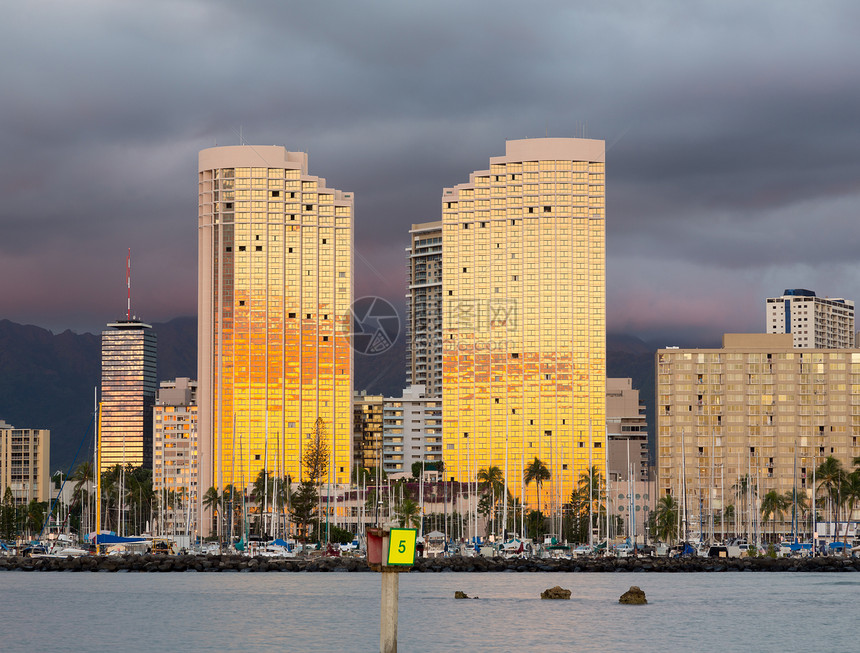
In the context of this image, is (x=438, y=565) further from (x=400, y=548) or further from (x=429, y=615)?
(x=400, y=548)

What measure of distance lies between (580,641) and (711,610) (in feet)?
89.5

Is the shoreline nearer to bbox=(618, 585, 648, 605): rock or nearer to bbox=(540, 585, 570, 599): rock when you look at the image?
bbox=(540, 585, 570, 599): rock

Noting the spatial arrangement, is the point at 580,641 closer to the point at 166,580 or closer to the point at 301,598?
the point at 301,598

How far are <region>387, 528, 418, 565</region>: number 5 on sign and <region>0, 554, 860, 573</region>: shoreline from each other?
4523 inches

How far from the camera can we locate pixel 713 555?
183375 mm

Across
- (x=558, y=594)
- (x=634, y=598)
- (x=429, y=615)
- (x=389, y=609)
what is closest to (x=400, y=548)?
(x=389, y=609)

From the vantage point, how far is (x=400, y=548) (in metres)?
46.2

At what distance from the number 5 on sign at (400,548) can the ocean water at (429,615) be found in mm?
28870

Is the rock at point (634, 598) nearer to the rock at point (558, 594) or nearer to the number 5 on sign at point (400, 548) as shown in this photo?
the rock at point (558, 594)

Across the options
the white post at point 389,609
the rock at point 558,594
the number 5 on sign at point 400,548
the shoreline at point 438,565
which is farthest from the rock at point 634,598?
the number 5 on sign at point 400,548

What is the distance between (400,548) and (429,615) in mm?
51233

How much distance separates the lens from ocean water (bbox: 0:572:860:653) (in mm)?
78938

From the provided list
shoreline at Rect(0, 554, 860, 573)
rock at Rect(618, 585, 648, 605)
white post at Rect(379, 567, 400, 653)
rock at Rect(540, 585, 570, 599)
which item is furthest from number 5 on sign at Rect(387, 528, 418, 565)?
shoreline at Rect(0, 554, 860, 573)

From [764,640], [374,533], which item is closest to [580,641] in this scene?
[764,640]
